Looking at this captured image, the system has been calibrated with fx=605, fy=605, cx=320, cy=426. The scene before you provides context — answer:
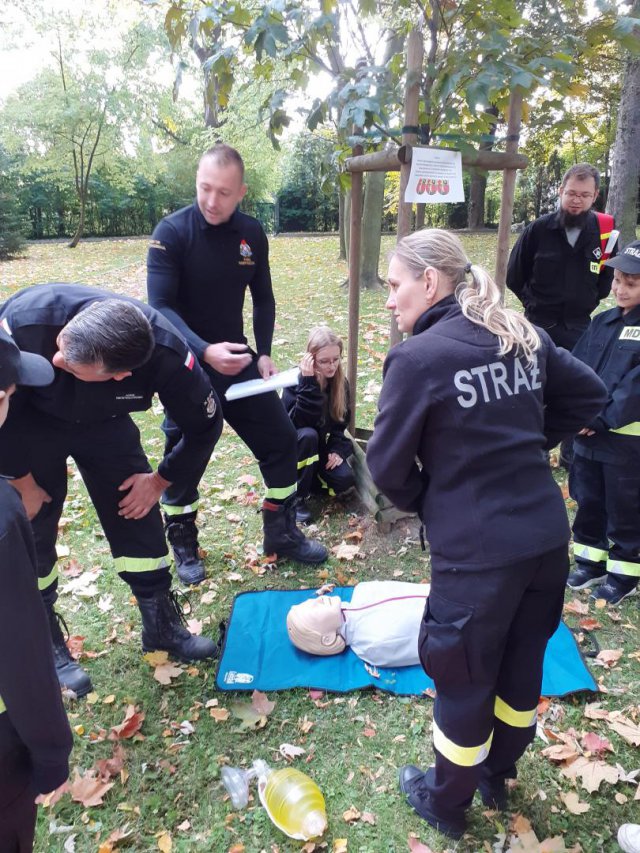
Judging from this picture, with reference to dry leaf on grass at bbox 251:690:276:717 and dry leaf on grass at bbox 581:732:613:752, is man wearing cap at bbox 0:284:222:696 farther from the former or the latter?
dry leaf on grass at bbox 581:732:613:752

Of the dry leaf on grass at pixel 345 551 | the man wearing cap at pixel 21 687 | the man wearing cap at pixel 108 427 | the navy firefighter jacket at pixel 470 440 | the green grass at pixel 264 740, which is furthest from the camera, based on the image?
the dry leaf on grass at pixel 345 551

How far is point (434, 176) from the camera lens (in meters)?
3.08

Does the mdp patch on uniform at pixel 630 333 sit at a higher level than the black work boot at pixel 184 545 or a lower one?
higher

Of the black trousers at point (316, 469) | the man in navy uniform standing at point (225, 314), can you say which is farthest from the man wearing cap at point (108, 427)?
the black trousers at point (316, 469)

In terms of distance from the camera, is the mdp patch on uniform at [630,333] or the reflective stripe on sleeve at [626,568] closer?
the mdp patch on uniform at [630,333]

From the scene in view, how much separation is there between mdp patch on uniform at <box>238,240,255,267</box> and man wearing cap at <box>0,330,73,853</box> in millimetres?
2150

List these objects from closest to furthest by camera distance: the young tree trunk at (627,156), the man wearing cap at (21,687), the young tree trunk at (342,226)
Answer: the man wearing cap at (21,687)
the young tree trunk at (627,156)
the young tree trunk at (342,226)

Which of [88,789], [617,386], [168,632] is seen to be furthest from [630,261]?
[88,789]

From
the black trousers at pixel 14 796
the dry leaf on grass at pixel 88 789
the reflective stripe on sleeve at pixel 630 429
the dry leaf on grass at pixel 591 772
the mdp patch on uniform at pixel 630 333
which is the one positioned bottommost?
the dry leaf on grass at pixel 88 789

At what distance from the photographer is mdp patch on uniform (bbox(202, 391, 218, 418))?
275cm

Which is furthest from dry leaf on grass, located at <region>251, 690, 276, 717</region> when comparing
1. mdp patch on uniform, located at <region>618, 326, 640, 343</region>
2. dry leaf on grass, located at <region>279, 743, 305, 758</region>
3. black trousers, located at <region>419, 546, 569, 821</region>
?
mdp patch on uniform, located at <region>618, 326, 640, 343</region>

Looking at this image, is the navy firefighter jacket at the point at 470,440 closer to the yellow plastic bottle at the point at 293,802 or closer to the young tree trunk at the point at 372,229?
the yellow plastic bottle at the point at 293,802

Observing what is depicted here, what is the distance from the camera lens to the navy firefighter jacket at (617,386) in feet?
10.1

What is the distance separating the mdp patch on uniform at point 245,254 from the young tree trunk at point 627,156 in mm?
7324
